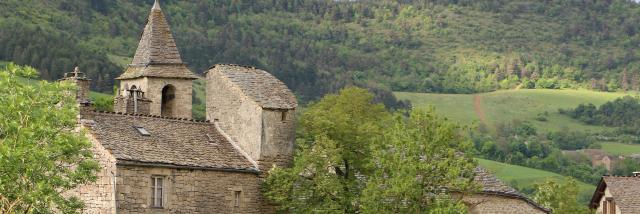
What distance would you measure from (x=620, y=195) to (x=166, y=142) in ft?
96.4

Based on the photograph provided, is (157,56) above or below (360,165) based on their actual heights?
above

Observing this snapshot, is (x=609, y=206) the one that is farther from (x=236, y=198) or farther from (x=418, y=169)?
(x=236, y=198)

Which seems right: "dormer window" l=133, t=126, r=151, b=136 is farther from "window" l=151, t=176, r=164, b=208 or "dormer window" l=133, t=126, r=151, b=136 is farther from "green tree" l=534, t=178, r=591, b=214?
"green tree" l=534, t=178, r=591, b=214

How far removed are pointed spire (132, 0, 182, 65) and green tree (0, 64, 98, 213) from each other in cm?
1761

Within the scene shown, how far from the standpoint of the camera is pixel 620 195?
81625 millimetres

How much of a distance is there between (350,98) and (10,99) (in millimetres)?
21154

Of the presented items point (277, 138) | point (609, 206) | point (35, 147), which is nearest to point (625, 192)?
point (609, 206)

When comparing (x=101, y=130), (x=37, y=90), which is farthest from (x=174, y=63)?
(x=37, y=90)

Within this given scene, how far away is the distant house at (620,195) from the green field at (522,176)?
249 ft

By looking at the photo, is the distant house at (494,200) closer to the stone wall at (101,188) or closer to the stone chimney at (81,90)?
the stone wall at (101,188)

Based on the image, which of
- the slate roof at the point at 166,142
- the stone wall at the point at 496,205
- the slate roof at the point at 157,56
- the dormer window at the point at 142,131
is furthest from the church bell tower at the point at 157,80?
the stone wall at the point at 496,205

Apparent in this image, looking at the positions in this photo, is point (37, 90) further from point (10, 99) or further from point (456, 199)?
point (456, 199)

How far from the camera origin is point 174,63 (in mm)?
71562

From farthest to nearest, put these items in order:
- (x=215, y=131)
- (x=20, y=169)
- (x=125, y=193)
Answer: (x=215, y=131) < (x=125, y=193) < (x=20, y=169)
